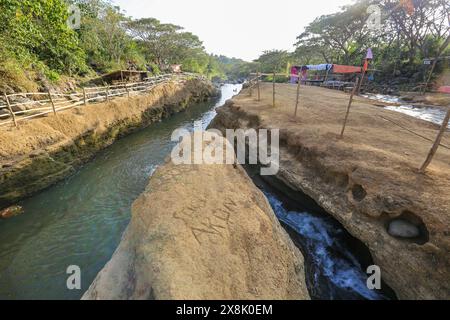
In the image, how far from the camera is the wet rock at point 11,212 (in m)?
7.34

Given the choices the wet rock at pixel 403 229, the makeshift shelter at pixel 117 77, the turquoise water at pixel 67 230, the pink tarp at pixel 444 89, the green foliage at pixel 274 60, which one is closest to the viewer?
the wet rock at pixel 403 229

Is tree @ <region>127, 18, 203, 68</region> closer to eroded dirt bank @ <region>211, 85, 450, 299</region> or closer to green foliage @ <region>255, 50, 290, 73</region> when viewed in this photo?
green foliage @ <region>255, 50, 290, 73</region>

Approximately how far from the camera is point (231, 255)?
388cm

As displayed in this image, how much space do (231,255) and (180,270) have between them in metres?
0.95

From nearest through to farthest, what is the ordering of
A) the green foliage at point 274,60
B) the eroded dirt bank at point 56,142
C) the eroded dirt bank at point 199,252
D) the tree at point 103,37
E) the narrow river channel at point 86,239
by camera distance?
the eroded dirt bank at point 199,252, the narrow river channel at point 86,239, the eroded dirt bank at point 56,142, the tree at point 103,37, the green foliage at point 274,60

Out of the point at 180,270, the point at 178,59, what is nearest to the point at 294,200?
the point at 180,270

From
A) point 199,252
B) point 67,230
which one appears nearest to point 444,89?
point 199,252

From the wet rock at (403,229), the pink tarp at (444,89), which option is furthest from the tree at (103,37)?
the pink tarp at (444,89)

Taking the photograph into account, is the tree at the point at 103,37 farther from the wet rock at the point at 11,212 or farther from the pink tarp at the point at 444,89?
the pink tarp at the point at 444,89

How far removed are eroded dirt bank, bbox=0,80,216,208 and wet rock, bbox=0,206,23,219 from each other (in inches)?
16.8

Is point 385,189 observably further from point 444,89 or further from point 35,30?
point 444,89

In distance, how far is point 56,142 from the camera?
32.9 feet

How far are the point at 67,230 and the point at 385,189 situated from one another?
9.03 metres

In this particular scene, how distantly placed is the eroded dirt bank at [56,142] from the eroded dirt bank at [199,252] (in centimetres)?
621
